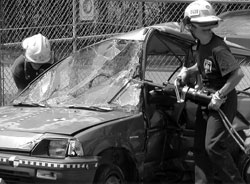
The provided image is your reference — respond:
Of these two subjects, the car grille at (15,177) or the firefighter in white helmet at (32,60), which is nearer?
the car grille at (15,177)

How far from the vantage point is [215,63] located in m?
4.59

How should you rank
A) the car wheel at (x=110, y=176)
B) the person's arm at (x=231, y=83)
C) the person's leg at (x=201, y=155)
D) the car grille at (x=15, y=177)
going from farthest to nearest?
the person's leg at (x=201, y=155)
the person's arm at (x=231, y=83)
the car wheel at (x=110, y=176)
the car grille at (x=15, y=177)

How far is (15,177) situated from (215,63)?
2051 millimetres

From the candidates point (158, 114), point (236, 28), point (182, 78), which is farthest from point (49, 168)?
point (236, 28)

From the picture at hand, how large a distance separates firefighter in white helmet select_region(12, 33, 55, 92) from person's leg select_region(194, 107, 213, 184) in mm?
2205

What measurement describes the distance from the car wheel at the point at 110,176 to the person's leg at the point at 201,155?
0.79 meters

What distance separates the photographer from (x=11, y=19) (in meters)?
9.70

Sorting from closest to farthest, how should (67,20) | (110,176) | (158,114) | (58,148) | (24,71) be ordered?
(58,148) < (110,176) < (158,114) < (24,71) < (67,20)

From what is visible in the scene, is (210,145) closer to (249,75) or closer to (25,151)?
(25,151)

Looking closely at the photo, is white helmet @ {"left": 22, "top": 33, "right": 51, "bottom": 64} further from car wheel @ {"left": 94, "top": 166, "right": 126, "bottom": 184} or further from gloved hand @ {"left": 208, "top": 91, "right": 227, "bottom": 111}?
gloved hand @ {"left": 208, "top": 91, "right": 227, "bottom": 111}

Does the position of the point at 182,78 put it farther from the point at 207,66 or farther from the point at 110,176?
the point at 110,176

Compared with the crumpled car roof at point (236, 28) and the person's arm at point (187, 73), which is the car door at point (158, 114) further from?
the crumpled car roof at point (236, 28)

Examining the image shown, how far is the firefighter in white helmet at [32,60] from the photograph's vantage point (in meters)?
6.06

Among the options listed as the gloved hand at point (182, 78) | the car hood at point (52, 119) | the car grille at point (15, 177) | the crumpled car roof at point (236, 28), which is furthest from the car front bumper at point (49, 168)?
the crumpled car roof at point (236, 28)
